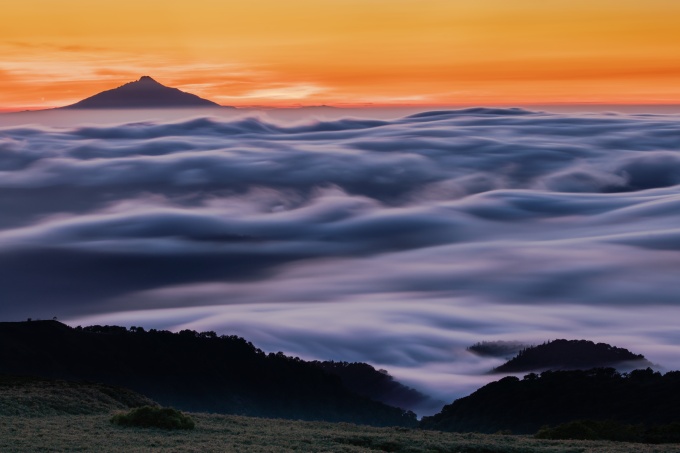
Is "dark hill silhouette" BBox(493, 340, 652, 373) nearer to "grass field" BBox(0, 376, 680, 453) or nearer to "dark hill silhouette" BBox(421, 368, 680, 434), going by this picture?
"dark hill silhouette" BBox(421, 368, 680, 434)

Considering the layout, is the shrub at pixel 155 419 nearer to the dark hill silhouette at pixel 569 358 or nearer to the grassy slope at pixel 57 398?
the grassy slope at pixel 57 398

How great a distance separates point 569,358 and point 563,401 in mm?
31442

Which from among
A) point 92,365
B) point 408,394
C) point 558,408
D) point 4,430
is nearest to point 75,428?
point 4,430

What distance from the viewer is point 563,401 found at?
78.4 meters

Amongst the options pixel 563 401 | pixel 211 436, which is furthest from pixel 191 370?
pixel 211 436

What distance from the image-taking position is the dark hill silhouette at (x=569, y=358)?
10344 centimetres

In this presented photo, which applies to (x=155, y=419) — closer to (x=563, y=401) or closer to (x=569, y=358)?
(x=563, y=401)

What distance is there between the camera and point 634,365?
9981cm

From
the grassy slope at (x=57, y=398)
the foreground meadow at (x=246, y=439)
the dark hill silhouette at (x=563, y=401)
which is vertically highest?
the dark hill silhouette at (x=563, y=401)

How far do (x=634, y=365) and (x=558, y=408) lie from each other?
1025 inches

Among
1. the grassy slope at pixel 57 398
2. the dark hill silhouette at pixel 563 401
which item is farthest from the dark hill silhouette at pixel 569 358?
the grassy slope at pixel 57 398

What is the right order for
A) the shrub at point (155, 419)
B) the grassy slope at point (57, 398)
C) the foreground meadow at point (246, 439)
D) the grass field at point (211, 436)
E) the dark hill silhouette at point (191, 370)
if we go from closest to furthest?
the foreground meadow at point (246, 439)
the grass field at point (211, 436)
the shrub at point (155, 419)
the grassy slope at point (57, 398)
the dark hill silhouette at point (191, 370)

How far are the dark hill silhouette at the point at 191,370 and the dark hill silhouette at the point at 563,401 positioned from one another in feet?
27.8

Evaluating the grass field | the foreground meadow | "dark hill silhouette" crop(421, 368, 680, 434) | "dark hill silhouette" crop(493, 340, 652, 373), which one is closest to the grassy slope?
the grass field
